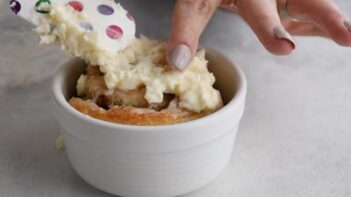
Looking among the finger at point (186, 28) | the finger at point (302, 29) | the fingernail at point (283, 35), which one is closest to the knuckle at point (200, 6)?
the finger at point (186, 28)

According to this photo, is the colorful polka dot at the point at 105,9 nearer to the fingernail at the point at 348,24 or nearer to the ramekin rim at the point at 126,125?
the ramekin rim at the point at 126,125

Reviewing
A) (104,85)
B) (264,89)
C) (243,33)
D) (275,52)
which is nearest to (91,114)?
(104,85)

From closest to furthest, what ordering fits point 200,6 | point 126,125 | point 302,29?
1. point 126,125
2. point 200,6
3. point 302,29

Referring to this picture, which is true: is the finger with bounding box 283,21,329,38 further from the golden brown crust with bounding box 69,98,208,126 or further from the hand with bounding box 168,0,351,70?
the golden brown crust with bounding box 69,98,208,126

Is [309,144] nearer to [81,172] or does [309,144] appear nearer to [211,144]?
[211,144]

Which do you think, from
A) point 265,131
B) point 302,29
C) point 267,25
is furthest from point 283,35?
point 302,29

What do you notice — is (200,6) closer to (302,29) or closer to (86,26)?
(86,26)
